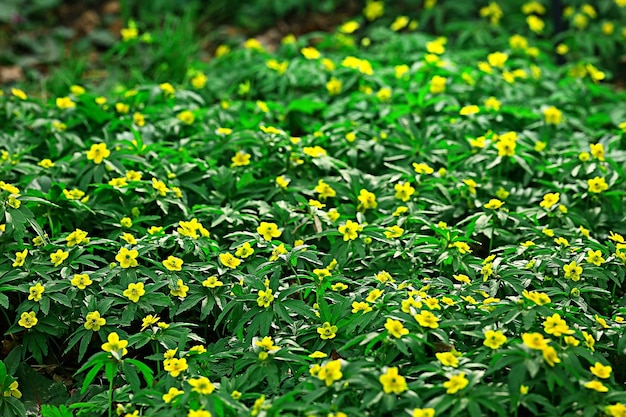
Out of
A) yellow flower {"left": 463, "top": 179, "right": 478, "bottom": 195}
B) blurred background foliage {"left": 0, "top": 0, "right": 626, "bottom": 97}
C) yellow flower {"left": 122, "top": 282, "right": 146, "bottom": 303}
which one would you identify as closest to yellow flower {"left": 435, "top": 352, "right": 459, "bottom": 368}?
yellow flower {"left": 122, "top": 282, "right": 146, "bottom": 303}

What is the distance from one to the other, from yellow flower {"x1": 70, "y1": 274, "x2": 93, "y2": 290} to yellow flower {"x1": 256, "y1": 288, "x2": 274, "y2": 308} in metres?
0.51

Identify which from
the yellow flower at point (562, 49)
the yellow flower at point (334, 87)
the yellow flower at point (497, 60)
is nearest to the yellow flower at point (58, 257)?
the yellow flower at point (334, 87)

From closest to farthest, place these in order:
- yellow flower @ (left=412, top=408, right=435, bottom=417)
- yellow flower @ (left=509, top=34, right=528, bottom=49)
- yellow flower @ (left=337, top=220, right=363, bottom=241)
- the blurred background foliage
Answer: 1. yellow flower @ (left=412, top=408, right=435, bottom=417)
2. yellow flower @ (left=337, top=220, right=363, bottom=241)
3. yellow flower @ (left=509, top=34, right=528, bottom=49)
4. the blurred background foliage

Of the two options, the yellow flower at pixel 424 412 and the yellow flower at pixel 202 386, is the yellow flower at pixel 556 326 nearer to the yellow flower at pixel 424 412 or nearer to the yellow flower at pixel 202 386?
the yellow flower at pixel 424 412

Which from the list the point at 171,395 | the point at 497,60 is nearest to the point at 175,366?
the point at 171,395

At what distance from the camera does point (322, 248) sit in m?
2.75

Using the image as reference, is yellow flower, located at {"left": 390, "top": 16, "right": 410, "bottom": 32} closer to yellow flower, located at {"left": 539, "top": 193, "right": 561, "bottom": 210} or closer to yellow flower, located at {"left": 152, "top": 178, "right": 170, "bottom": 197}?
yellow flower, located at {"left": 539, "top": 193, "right": 561, "bottom": 210}

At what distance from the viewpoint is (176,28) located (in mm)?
5031

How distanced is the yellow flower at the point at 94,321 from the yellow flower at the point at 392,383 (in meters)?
0.85

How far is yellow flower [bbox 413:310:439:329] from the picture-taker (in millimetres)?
2053

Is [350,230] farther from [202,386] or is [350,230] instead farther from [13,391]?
[13,391]

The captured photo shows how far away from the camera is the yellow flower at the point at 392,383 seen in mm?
1909

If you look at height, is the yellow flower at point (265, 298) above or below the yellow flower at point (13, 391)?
above

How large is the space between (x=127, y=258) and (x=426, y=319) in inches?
36.4
